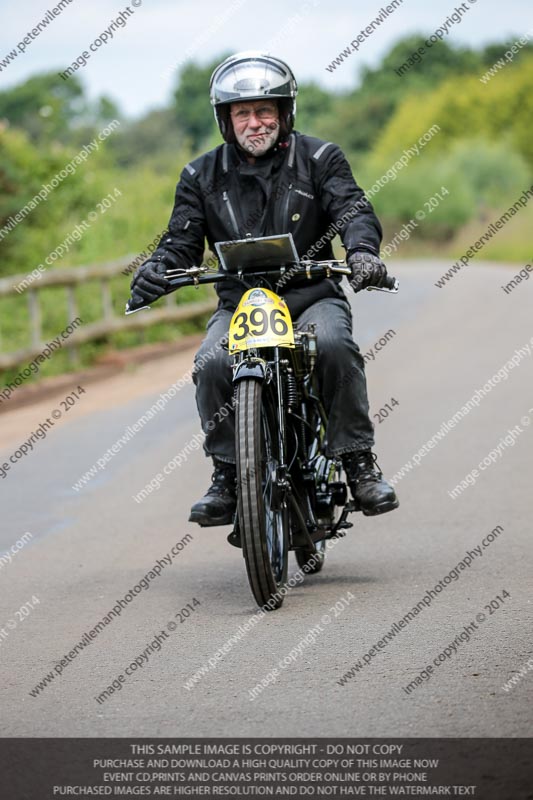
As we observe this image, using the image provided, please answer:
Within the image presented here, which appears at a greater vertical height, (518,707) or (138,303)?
(138,303)

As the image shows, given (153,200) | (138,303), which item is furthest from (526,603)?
(153,200)

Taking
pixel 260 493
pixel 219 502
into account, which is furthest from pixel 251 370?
pixel 219 502

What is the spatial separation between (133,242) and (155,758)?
19.4 metres

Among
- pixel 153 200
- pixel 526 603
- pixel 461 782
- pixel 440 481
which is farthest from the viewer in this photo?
pixel 153 200

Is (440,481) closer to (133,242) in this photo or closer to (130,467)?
(130,467)

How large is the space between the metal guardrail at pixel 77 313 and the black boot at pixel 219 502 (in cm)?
870

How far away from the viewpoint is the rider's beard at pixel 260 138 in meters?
6.55

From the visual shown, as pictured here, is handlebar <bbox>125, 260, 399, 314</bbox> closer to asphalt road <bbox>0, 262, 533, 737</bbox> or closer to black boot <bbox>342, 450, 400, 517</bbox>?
black boot <bbox>342, 450, 400, 517</bbox>

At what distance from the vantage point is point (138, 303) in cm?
652

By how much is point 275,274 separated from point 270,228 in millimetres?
304

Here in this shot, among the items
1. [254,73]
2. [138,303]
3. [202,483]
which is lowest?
[202,483]

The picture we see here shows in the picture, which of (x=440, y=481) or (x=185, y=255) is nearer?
(x=185, y=255)

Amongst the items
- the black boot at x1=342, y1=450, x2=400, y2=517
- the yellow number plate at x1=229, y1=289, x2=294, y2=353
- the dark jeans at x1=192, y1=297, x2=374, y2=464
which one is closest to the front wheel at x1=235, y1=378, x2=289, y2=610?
the yellow number plate at x1=229, y1=289, x2=294, y2=353

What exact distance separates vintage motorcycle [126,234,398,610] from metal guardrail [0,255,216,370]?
8.80 metres
